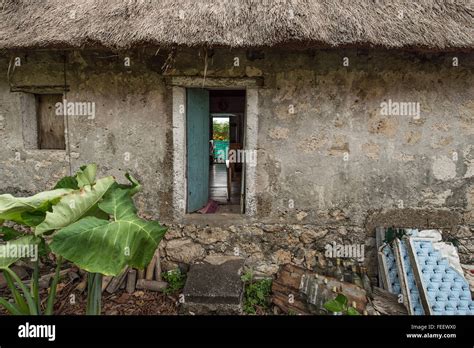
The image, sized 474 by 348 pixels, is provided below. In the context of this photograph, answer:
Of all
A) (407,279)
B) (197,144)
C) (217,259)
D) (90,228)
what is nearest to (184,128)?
(197,144)

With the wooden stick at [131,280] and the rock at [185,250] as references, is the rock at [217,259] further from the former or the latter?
the wooden stick at [131,280]

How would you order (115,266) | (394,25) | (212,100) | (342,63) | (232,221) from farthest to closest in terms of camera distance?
(212,100), (232,221), (342,63), (394,25), (115,266)

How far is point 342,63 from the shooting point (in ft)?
10.6

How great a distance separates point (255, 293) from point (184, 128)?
1941 mm

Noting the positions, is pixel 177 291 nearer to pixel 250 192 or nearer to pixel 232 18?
pixel 250 192

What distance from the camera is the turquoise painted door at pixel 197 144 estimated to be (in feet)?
11.5

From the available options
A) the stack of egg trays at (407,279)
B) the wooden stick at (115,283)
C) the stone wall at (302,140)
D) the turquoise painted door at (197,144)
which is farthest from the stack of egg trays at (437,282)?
the wooden stick at (115,283)

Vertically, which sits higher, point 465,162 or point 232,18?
point 232,18

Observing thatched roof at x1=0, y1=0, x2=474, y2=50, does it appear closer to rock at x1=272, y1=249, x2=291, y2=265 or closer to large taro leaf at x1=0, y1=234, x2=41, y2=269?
large taro leaf at x1=0, y1=234, x2=41, y2=269

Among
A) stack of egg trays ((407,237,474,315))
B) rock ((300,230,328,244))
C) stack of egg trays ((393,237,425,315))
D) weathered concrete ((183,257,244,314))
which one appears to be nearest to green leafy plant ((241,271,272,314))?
weathered concrete ((183,257,244,314))

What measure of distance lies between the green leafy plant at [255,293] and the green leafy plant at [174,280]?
0.68 m

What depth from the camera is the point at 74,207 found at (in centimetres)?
205
